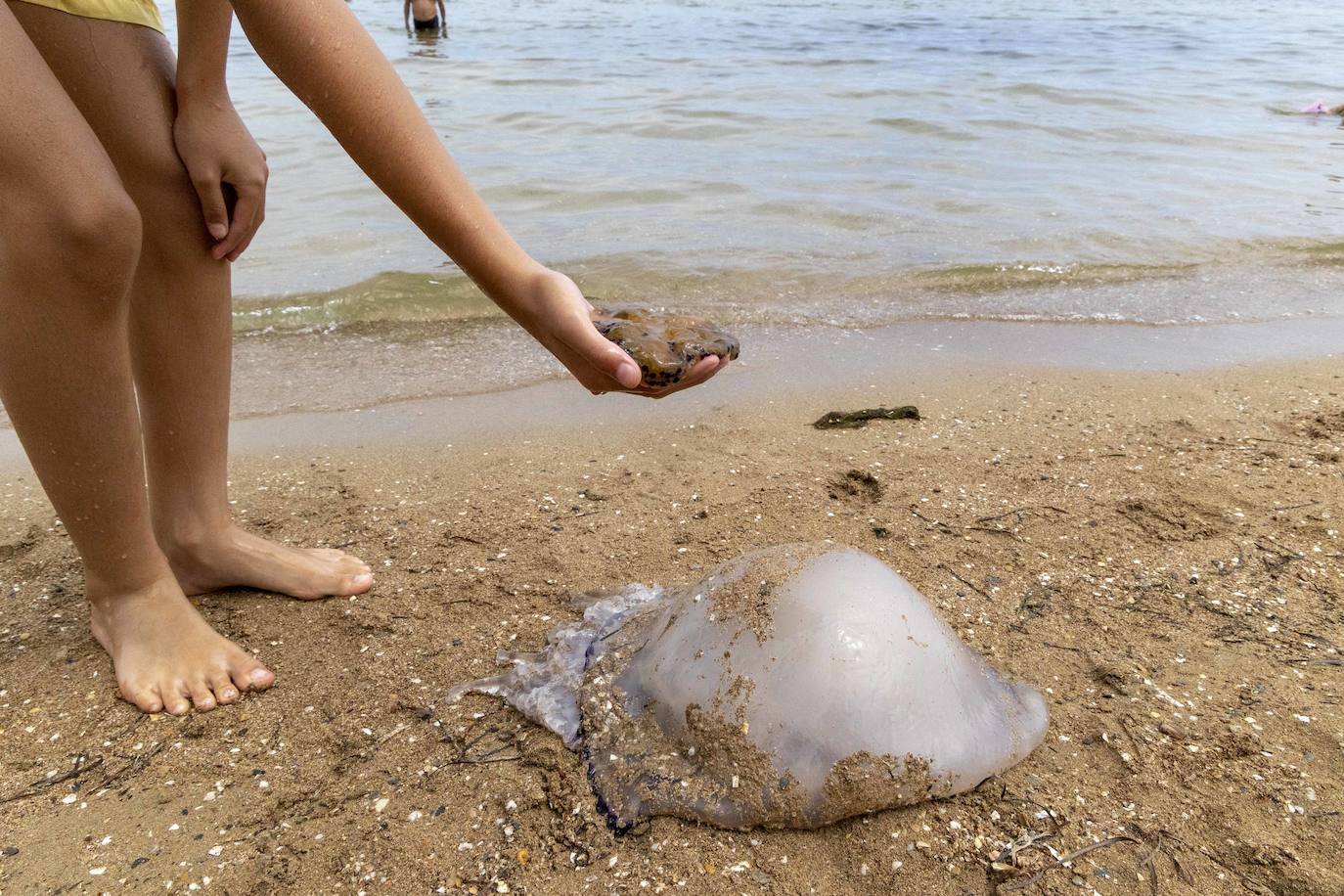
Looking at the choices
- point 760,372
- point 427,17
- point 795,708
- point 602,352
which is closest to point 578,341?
point 602,352

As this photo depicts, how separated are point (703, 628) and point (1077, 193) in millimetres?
6064

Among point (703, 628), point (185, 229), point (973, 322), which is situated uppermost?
point (185, 229)

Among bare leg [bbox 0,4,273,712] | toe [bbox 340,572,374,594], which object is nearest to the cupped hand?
bare leg [bbox 0,4,273,712]

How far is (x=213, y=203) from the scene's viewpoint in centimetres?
204

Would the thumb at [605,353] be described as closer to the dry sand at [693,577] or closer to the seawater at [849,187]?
the dry sand at [693,577]

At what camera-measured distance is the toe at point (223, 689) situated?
198 centimetres

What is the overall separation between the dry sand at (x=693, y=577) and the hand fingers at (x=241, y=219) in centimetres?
85

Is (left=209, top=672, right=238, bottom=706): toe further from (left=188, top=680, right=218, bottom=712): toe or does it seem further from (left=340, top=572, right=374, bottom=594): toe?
(left=340, top=572, right=374, bottom=594): toe

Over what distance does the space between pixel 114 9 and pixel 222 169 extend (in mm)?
342

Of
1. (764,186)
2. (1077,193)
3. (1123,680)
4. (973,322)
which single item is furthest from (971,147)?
(1123,680)

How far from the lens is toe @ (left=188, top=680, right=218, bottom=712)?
1.96 m

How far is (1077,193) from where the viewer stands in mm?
6715

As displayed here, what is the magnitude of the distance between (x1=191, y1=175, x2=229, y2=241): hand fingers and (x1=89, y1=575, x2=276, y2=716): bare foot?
0.78 metres

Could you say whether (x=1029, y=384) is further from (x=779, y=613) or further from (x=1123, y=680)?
(x=779, y=613)
